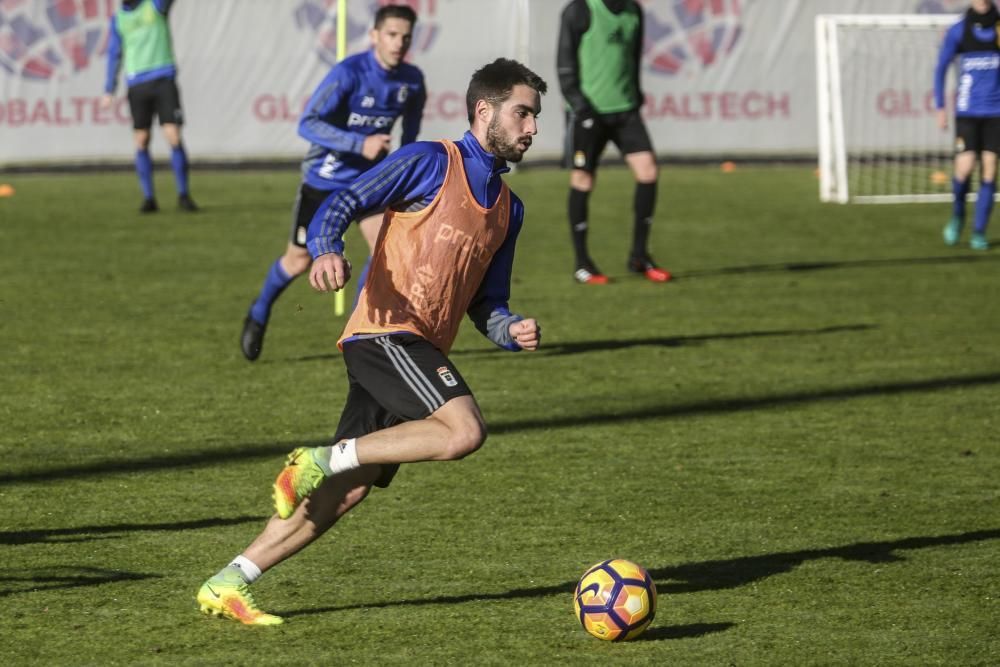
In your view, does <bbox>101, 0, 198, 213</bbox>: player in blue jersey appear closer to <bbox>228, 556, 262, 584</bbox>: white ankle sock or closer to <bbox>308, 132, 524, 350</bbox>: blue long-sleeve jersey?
<bbox>308, 132, 524, 350</bbox>: blue long-sleeve jersey

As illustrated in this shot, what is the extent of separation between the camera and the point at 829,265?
1355 cm

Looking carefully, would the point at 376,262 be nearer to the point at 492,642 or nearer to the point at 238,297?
the point at 492,642

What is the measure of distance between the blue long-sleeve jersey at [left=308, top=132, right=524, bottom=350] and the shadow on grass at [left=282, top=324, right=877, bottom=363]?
14.6 ft

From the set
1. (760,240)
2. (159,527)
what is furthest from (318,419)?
(760,240)

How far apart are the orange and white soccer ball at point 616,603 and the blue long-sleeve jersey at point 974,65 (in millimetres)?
10456

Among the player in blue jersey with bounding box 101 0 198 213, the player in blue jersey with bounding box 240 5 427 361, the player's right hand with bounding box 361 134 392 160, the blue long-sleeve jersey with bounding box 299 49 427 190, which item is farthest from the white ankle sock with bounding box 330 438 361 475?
the player in blue jersey with bounding box 101 0 198 213

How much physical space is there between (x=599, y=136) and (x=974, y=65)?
395 centimetres

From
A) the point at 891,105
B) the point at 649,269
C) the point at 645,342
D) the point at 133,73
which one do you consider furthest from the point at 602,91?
the point at 891,105

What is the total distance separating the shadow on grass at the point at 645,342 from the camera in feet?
31.3

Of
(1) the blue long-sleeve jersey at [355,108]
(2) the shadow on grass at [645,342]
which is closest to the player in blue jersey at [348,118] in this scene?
(1) the blue long-sleeve jersey at [355,108]

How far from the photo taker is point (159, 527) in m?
5.79

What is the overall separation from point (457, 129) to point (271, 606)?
675 inches

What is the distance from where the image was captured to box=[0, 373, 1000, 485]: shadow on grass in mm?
6656

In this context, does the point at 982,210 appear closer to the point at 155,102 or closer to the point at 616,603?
the point at 155,102
